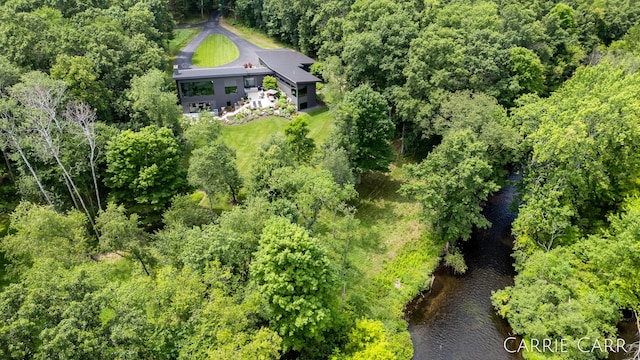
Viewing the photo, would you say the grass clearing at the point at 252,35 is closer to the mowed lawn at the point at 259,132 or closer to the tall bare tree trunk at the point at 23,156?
the mowed lawn at the point at 259,132

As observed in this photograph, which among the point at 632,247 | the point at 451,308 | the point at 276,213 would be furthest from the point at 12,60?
the point at 632,247

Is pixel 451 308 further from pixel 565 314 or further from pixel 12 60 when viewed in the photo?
pixel 12 60

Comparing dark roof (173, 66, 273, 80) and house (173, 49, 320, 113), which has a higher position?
dark roof (173, 66, 273, 80)

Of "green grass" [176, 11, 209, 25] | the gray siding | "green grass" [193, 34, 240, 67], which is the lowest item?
the gray siding

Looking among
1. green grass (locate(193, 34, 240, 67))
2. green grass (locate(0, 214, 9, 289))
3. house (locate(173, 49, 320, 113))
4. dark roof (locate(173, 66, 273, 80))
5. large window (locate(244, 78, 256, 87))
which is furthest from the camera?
green grass (locate(193, 34, 240, 67))

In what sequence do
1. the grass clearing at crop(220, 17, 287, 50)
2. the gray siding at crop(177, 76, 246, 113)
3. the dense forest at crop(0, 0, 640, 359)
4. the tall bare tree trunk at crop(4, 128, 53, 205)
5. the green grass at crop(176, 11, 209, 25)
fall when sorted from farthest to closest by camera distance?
the green grass at crop(176, 11, 209, 25) < the grass clearing at crop(220, 17, 287, 50) < the gray siding at crop(177, 76, 246, 113) < the tall bare tree trunk at crop(4, 128, 53, 205) < the dense forest at crop(0, 0, 640, 359)

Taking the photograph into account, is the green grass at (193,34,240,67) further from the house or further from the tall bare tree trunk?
the tall bare tree trunk

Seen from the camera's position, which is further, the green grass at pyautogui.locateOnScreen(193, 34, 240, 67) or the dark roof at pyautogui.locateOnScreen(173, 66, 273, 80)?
the green grass at pyautogui.locateOnScreen(193, 34, 240, 67)

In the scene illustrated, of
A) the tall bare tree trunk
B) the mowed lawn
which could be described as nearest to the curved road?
the mowed lawn
